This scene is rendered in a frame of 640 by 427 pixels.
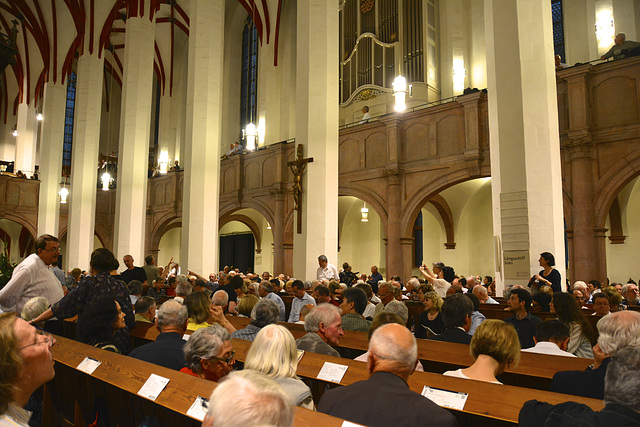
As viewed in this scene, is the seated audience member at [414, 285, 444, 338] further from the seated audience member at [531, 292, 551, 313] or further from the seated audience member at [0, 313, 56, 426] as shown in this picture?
the seated audience member at [0, 313, 56, 426]

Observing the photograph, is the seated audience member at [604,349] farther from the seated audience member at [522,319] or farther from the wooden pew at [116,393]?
the seated audience member at [522,319]

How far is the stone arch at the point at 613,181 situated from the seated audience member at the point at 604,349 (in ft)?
27.1

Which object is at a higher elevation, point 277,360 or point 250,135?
point 250,135

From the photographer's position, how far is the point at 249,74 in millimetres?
21234

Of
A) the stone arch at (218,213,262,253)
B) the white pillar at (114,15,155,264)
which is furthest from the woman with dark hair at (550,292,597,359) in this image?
the stone arch at (218,213,262,253)

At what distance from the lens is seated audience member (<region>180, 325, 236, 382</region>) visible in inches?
109

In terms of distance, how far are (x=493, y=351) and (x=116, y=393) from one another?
2251mm

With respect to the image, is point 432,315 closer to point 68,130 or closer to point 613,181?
point 613,181

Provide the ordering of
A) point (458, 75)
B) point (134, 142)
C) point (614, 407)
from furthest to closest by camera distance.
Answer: point (134, 142)
point (458, 75)
point (614, 407)

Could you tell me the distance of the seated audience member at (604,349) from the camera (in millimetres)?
2559

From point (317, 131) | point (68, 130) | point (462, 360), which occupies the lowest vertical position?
point (462, 360)

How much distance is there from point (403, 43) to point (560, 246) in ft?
32.8

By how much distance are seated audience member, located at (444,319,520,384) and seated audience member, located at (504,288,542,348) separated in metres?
1.92

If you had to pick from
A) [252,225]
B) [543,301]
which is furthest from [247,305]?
[252,225]
